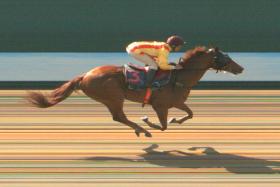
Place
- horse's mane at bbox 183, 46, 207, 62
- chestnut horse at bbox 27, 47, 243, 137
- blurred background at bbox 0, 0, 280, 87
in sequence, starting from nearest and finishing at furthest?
chestnut horse at bbox 27, 47, 243, 137 → horse's mane at bbox 183, 46, 207, 62 → blurred background at bbox 0, 0, 280, 87

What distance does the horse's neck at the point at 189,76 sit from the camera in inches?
330

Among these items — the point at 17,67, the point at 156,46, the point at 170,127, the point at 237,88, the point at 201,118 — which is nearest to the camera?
the point at 156,46

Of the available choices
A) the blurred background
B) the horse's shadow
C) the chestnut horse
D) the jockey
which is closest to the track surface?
the horse's shadow

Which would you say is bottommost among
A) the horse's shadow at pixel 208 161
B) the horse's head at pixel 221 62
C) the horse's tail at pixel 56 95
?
the horse's shadow at pixel 208 161

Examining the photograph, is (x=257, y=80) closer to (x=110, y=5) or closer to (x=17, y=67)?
(x=17, y=67)

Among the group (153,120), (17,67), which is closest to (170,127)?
(153,120)

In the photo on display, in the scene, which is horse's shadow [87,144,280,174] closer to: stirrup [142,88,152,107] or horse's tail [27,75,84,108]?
stirrup [142,88,152,107]

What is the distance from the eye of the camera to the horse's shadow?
24.1 feet

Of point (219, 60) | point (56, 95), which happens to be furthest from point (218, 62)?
point (56, 95)

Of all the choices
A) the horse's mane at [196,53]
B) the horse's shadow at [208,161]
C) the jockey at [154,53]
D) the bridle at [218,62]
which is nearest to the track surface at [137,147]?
the horse's shadow at [208,161]

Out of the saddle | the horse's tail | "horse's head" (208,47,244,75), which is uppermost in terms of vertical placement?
"horse's head" (208,47,244,75)

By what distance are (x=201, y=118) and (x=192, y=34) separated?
9529 millimetres

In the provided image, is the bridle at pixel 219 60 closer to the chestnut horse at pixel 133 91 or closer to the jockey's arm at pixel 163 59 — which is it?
the chestnut horse at pixel 133 91

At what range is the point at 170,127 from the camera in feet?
31.4
